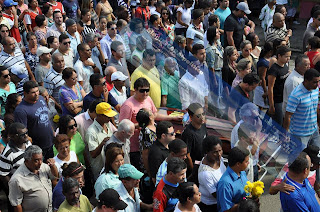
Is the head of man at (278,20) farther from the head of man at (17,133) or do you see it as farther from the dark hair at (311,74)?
the head of man at (17,133)

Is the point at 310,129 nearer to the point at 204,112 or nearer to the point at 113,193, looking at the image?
the point at 204,112

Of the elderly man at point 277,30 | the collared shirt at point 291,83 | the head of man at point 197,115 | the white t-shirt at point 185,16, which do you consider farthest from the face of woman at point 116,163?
the white t-shirt at point 185,16

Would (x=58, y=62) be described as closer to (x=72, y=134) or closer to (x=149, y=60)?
(x=149, y=60)

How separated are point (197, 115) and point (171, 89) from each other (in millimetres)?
1500

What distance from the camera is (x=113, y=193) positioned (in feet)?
16.4

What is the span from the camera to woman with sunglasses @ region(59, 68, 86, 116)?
7504 millimetres

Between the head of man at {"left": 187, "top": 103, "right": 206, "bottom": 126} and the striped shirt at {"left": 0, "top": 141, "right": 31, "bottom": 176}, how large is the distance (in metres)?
2.00

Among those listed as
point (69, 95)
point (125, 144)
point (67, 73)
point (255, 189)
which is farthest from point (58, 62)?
point (255, 189)

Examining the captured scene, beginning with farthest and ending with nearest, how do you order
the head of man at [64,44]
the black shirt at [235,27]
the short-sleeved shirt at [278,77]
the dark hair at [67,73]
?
1. the black shirt at [235,27]
2. the head of man at [64,44]
3. the short-sleeved shirt at [278,77]
4. the dark hair at [67,73]

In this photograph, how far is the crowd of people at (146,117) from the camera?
556cm

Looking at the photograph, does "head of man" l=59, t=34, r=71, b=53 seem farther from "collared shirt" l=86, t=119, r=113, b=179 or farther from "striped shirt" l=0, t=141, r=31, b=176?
"striped shirt" l=0, t=141, r=31, b=176

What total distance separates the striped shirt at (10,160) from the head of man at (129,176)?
130 centimetres

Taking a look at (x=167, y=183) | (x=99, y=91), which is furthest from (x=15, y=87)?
(x=167, y=183)

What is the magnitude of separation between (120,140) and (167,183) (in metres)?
1.20
